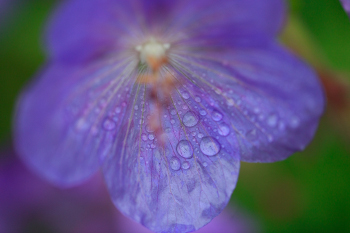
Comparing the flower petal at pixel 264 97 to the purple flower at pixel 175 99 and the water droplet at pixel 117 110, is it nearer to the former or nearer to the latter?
the purple flower at pixel 175 99

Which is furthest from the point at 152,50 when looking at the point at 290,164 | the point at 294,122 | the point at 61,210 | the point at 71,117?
the point at 61,210

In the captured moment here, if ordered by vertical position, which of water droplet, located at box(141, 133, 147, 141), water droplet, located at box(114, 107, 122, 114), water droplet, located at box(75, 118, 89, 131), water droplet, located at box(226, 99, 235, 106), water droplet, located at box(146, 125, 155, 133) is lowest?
water droplet, located at box(226, 99, 235, 106)

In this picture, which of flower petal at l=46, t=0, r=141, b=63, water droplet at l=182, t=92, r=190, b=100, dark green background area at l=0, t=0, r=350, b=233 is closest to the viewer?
flower petal at l=46, t=0, r=141, b=63

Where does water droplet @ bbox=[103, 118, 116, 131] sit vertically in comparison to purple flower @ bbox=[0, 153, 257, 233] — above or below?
below

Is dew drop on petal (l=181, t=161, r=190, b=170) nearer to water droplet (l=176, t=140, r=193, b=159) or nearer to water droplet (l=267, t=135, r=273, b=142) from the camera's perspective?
water droplet (l=176, t=140, r=193, b=159)

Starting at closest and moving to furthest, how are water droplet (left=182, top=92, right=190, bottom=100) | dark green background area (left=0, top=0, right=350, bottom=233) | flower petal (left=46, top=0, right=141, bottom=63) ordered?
flower petal (left=46, top=0, right=141, bottom=63) → water droplet (left=182, top=92, right=190, bottom=100) → dark green background area (left=0, top=0, right=350, bottom=233)

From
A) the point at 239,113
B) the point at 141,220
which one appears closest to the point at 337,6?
the point at 239,113

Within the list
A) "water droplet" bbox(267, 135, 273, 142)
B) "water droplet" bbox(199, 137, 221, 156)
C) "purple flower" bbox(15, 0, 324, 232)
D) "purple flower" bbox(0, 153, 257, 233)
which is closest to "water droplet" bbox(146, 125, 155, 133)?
"purple flower" bbox(15, 0, 324, 232)

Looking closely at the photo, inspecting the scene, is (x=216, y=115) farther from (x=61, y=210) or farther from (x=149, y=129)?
(x=61, y=210)
